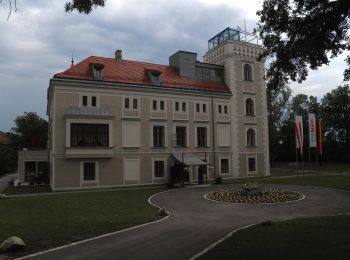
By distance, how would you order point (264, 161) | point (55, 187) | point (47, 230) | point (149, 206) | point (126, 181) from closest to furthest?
point (47, 230)
point (149, 206)
point (55, 187)
point (126, 181)
point (264, 161)

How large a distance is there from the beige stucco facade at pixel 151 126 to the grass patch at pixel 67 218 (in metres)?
11.1

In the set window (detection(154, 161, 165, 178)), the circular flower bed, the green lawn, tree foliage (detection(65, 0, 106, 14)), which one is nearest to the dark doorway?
window (detection(154, 161, 165, 178))

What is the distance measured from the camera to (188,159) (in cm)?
4256

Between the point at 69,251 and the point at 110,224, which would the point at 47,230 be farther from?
the point at 69,251

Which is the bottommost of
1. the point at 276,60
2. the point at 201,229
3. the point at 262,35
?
the point at 201,229

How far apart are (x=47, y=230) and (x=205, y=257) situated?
8002 millimetres

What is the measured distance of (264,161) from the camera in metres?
51.3

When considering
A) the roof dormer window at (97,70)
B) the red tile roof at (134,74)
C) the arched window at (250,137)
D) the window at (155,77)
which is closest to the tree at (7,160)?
the red tile roof at (134,74)

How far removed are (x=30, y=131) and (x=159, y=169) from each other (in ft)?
186

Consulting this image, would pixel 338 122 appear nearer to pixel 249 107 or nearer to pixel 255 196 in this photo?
pixel 249 107

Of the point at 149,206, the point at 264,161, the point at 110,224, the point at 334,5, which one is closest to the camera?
the point at 334,5

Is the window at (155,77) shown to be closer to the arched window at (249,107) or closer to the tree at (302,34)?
the arched window at (249,107)

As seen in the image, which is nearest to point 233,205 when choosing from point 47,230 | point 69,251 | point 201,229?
point 201,229

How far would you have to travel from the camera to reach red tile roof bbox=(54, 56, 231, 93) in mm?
40469
